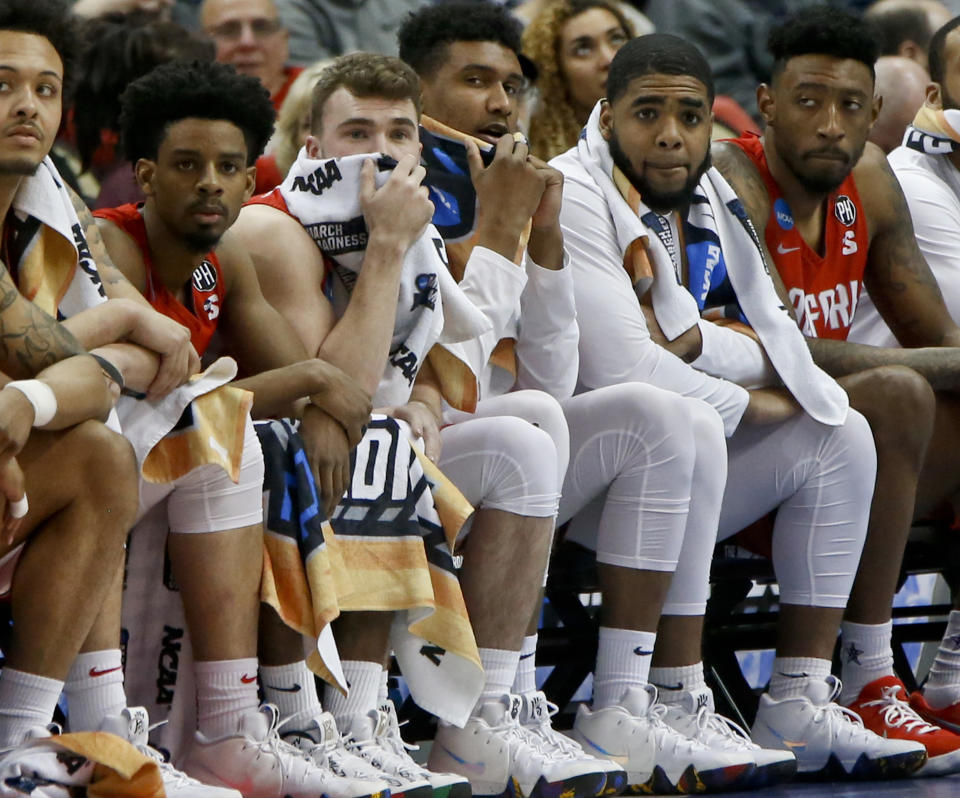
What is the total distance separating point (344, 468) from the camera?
3238mm

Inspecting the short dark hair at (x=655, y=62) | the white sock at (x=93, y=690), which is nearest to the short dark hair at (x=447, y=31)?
the short dark hair at (x=655, y=62)

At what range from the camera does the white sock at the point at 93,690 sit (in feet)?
9.53

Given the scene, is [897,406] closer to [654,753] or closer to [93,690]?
[654,753]

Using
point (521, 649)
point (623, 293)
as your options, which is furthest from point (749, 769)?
point (623, 293)

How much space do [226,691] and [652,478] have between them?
3.56 ft

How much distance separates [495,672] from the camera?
11.4ft

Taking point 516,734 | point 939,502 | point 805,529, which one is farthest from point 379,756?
point 939,502

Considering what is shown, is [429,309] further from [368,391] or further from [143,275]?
[143,275]

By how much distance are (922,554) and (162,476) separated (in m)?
2.36

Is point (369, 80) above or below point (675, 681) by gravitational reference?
above

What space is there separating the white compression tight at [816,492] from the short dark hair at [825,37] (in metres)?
1.05

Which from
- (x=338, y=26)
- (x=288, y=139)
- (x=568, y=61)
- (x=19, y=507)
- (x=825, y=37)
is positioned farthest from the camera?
(x=338, y=26)

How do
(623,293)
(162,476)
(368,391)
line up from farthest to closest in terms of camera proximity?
(623,293) < (368,391) < (162,476)

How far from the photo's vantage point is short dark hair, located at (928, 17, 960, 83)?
512cm
